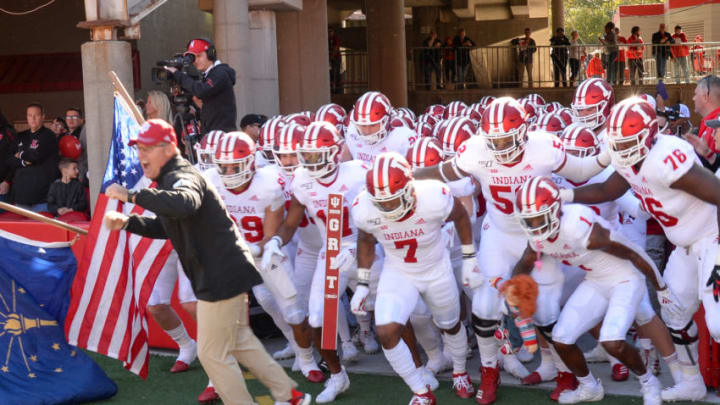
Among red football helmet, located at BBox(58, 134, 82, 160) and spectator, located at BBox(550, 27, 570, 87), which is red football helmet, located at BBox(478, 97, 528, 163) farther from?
spectator, located at BBox(550, 27, 570, 87)

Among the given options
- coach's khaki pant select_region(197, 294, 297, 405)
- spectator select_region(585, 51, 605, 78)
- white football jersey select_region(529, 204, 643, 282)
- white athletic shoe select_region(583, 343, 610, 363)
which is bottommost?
white athletic shoe select_region(583, 343, 610, 363)

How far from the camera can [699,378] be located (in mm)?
5887

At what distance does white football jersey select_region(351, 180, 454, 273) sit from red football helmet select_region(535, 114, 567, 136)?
2.04m

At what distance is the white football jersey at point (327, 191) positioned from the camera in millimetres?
6711

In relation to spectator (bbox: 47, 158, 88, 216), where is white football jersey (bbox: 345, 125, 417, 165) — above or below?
above

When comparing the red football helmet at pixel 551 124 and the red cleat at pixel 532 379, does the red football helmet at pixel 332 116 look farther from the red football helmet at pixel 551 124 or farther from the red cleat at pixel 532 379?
the red cleat at pixel 532 379

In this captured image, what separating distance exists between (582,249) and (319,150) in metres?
1.95

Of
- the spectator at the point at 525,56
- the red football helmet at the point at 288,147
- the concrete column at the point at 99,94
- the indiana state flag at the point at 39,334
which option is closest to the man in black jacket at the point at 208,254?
the indiana state flag at the point at 39,334

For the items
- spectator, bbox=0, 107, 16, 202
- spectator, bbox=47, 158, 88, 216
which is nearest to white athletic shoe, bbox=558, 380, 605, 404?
spectator, bbox=47, 158, 88, 216

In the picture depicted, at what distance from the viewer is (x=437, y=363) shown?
6.78 m

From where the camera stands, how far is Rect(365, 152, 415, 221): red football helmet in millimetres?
5762

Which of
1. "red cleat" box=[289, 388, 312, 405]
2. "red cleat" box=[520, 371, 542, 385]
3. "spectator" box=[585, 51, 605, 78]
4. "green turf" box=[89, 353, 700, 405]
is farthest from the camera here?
"spectator" box=[585, 51, 605, 78]

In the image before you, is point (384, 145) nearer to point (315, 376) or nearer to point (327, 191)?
point (327, 191)

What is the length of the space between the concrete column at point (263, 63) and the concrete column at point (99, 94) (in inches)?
132
